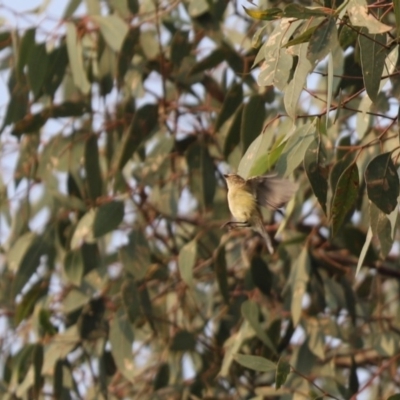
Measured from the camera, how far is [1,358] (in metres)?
4.46

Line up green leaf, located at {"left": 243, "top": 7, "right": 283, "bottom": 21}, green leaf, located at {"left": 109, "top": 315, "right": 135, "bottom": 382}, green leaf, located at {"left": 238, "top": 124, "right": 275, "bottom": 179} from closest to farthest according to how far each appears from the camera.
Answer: green leaf, located at {"left": 243, "top": 7, "right": 283, "bottom": 21} → green leaf, located at {"left": 238, "top": 124, "right": 275, "bottom": 179} → green leaf, located at {"left": 109, "top": 315, "right": 135, "bottom": 382}

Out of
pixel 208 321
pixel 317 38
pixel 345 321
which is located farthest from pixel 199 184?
pixel 317 38

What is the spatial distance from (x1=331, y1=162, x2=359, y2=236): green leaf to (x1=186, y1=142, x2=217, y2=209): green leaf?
5.45ft

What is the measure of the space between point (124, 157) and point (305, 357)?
0.93 metres

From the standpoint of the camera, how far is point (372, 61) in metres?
2.09

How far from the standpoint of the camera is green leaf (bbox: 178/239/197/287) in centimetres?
370

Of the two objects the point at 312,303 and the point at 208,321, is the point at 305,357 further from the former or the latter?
the point at 208,321

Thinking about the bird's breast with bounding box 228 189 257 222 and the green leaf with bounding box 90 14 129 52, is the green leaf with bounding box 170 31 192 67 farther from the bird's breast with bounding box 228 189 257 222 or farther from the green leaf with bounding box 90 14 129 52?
the bird's breast with bounding box 228 189 257 222

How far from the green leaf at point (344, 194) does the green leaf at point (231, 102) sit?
1.43 metres

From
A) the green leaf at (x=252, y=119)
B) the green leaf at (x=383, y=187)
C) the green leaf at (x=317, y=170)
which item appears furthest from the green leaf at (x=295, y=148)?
the green leaf at (x=252, y=119)

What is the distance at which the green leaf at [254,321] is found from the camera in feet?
11.7

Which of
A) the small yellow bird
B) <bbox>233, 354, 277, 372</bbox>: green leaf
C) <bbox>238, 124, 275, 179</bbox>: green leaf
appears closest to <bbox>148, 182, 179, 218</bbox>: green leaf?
the small yellow bird

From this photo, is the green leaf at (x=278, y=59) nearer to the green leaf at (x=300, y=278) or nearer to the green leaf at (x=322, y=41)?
the green leaf at (x=322, y=41)

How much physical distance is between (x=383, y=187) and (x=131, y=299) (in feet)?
6.04
